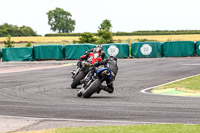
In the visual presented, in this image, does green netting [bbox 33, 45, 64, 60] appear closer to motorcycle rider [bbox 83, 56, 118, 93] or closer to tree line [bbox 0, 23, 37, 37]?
motorcycle rider [bbox 83, 56, 118, 93]

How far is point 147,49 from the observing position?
43031mm

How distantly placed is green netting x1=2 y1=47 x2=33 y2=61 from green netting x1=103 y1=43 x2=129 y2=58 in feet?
25.2

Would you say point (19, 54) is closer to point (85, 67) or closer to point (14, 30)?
point (85, 67)

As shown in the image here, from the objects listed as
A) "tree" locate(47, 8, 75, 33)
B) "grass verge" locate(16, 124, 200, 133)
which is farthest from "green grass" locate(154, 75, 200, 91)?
"tree" locate(47, 8, 75, 33)

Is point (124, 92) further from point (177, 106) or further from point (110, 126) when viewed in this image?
point (110, 126)

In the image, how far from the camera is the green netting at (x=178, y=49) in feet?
138

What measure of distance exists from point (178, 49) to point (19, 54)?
15.7m

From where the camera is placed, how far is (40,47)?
44.2 meters

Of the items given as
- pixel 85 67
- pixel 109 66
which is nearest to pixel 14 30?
pixel 85 67

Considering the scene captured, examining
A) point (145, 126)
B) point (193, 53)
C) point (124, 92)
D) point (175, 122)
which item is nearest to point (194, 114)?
point (175, 122)

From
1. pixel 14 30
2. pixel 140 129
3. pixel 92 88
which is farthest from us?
pixel 14 30

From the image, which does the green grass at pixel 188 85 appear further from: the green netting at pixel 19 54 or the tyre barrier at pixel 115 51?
the green netting at pixel 19 54

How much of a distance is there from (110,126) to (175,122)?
136 cm

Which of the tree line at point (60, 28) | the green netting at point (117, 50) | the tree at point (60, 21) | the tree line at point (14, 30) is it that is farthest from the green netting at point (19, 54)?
the tree at point (60, 21)
